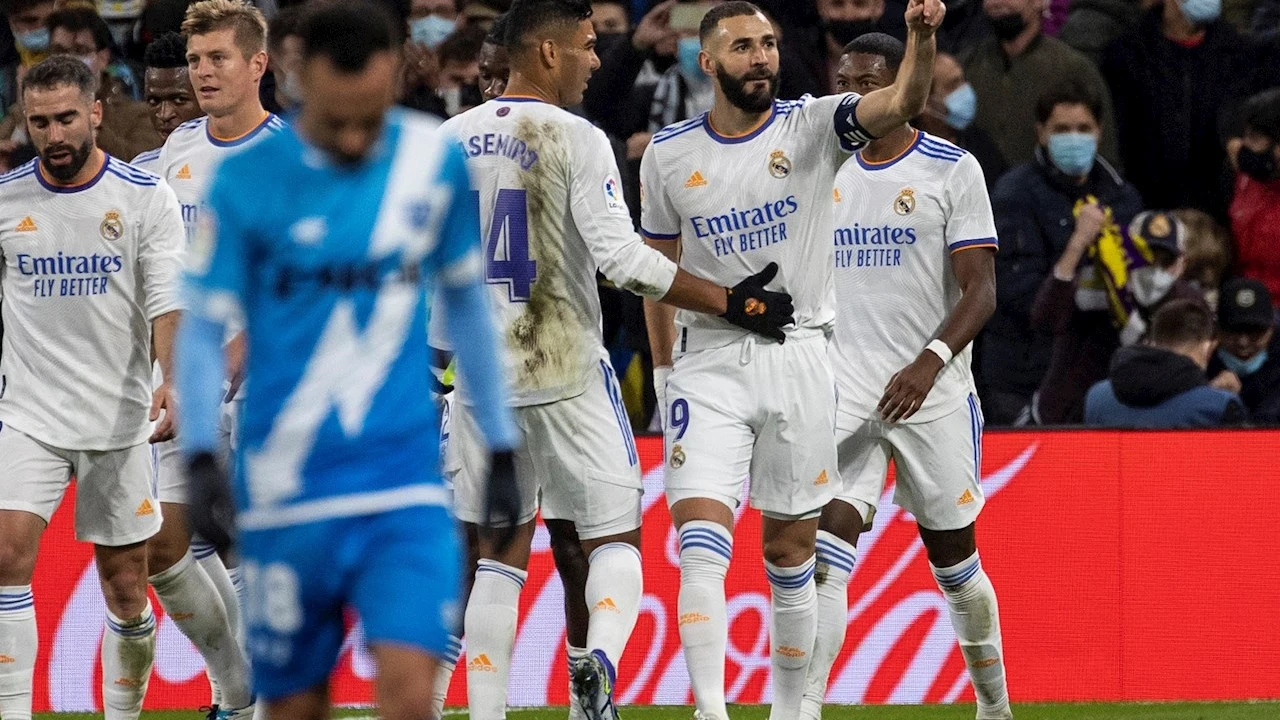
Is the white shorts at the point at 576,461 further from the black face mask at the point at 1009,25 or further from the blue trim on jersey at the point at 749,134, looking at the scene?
the black face mask at the point at 1009,25

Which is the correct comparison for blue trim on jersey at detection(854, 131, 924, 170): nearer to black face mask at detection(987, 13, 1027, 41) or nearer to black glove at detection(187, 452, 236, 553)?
black face mask at detection(987, 13, 1027, 41)

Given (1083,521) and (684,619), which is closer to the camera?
(684,619)

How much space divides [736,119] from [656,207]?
17.3 inches

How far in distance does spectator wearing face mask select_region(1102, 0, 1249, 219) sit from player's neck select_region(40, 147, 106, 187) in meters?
6.39

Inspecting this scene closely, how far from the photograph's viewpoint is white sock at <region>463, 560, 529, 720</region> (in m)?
6.53

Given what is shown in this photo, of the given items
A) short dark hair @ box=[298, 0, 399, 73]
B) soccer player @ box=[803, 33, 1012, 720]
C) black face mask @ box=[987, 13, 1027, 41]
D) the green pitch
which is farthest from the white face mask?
short dark hair @ box=[298, 0, 399, 73]

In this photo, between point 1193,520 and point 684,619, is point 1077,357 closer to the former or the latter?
point 1193,520

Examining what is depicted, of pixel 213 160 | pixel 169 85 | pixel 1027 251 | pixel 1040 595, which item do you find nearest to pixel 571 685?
pixel 213 160

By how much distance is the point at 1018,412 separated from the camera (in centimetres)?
1034

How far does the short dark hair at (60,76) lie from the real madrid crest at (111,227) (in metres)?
0.46

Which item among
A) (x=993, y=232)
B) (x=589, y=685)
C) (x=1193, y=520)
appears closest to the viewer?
(x=589, y=685)

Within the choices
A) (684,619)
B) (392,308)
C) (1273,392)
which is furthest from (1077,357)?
(392,308)

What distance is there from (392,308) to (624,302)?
6263 millimetres

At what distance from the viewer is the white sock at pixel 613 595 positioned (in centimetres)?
639
